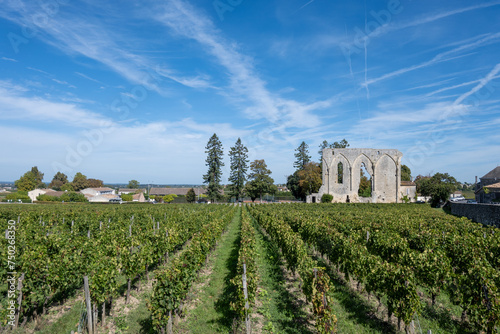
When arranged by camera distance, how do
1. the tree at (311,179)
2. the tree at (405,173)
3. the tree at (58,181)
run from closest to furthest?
the tree at (311,179) → the tree at (405,173) → the tree at (58,181)

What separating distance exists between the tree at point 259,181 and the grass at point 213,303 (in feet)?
154

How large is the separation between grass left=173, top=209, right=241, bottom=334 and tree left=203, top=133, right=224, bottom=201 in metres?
43.6

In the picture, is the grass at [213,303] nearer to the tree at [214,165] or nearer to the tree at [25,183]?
the tree at [214,165]

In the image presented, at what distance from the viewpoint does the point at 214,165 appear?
5738 cm

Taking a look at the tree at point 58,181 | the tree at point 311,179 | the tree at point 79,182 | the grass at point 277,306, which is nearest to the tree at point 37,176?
the tree at point 58,181

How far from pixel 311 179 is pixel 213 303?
5096 cm

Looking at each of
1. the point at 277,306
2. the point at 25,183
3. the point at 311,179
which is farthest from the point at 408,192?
the point at 25,183

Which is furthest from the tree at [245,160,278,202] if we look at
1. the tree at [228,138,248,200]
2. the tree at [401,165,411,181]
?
the tree at [401,165,411,181]

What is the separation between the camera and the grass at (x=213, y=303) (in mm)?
6270

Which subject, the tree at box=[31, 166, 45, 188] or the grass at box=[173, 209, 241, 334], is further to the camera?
the tree at box=[31, 166, 45, 188]

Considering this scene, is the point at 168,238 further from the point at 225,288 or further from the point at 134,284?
the point at 225,288

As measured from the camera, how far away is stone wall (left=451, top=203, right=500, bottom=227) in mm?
19422

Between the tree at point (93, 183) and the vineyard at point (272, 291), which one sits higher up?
the tree at point (93, 183)

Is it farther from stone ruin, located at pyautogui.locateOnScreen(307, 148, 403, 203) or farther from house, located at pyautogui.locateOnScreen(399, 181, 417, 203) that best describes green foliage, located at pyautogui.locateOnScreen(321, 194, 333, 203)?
house, located at pyautogui.locateOnScreen(399, 181, 417, 203)
